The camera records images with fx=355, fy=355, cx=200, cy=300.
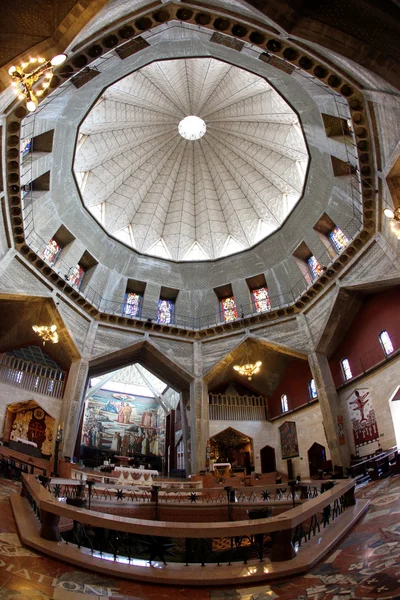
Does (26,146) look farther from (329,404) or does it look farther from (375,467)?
(375,467)

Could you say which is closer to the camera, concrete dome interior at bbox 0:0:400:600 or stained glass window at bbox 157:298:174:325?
concrete dome interior at bbox 0:0:400:600

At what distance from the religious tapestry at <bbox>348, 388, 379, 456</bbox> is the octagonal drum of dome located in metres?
10.5

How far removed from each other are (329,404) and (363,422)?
1.51 m

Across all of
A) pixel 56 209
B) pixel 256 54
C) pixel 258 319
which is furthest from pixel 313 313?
pixel 56 209

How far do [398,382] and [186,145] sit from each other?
19010 mm

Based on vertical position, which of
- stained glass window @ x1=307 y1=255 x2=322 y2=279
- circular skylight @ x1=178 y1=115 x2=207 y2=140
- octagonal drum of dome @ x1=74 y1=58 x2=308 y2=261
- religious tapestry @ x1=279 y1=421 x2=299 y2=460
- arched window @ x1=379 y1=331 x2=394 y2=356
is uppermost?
circular skylight @ x1=178 y1=115 x2=207 y2=140

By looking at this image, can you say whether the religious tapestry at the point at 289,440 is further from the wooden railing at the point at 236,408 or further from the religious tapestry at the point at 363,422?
the religious tapestry at the point at 363,422

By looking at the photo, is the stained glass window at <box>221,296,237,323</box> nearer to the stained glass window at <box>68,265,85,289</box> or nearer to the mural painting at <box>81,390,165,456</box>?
the stained glass window at <box>68,265,85,289</box>

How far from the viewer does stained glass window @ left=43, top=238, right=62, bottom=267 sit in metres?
17.6

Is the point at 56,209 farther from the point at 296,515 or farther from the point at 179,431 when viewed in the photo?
the point at 296,515

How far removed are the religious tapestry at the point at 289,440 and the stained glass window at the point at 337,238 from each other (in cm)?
936

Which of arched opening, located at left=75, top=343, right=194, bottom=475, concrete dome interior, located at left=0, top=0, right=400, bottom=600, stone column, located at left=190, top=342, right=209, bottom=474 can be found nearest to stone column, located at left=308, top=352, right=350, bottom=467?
concrete dome interior, located at left=0, top=0, right=400, bottom=600

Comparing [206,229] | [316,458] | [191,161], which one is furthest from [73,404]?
[191,161]

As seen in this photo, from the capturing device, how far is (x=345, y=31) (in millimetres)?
5992
